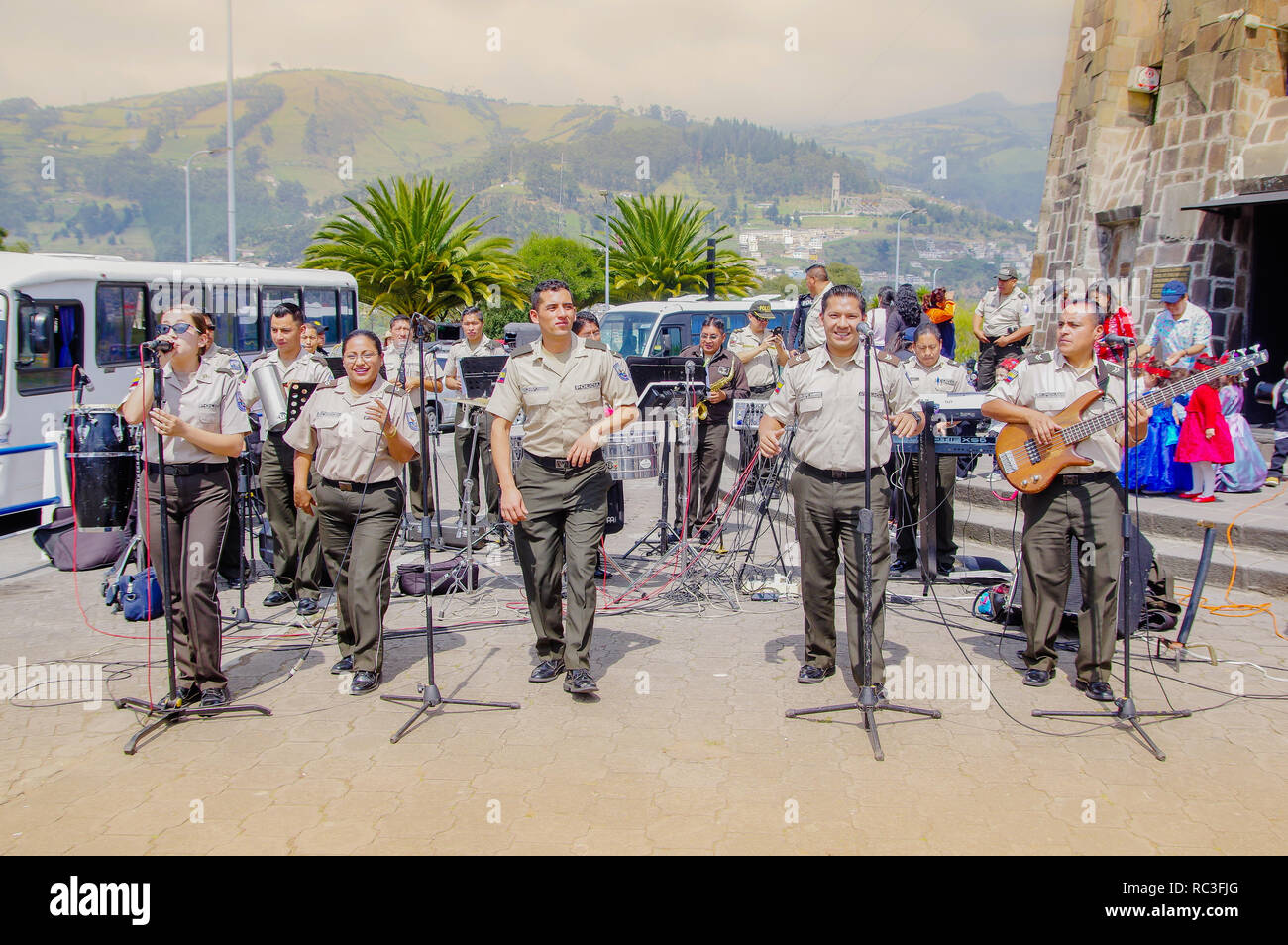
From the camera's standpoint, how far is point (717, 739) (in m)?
4.70

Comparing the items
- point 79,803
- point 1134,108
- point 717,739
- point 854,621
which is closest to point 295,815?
point 79,803

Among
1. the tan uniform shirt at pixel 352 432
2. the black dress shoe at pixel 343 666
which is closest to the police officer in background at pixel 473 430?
the tan uniform shirt at pixel 352 432

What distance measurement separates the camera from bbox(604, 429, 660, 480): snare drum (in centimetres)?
668

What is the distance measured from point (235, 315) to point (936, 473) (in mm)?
14465

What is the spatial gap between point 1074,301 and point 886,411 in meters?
1.21

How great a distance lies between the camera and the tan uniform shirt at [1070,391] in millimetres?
5211

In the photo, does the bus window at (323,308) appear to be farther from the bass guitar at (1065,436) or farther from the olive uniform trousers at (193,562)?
the bass guitar at (1065,436)

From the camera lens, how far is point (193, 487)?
17.0 ft

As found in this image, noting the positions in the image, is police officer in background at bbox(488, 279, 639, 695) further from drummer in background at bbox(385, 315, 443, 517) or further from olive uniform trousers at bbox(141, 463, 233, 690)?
drummer in background at bbox(385, 315, 443, 517)

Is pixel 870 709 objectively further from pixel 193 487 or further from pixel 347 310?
pixel 347 310

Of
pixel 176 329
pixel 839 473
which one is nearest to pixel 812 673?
pixel 839 473

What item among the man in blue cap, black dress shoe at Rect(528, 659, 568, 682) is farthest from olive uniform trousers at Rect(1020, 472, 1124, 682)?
the man in blue cap

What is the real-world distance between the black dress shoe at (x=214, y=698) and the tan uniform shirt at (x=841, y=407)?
340cm

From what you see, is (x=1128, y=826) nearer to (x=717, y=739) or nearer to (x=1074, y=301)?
A: (x=717, y=739)
